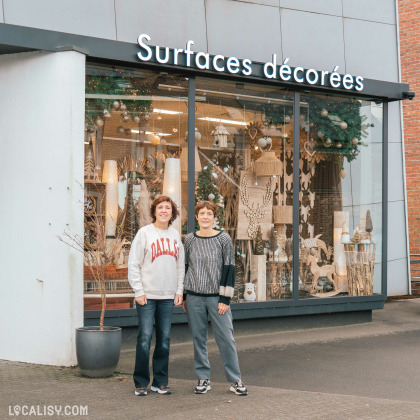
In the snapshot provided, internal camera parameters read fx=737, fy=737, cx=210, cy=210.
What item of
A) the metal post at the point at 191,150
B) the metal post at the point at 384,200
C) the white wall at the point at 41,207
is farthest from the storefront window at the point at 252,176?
the white wall at the point at 41,207

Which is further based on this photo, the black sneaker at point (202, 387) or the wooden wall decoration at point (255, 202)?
the wooden wall decoration at point (255, 202)

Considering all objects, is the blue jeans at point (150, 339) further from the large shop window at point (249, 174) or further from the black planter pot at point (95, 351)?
the large shop window at point (249, 174)

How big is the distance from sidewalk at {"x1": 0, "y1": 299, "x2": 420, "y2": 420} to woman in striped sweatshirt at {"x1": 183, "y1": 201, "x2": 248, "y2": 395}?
275 millimetres

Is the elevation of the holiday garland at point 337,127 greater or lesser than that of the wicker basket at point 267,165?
greater

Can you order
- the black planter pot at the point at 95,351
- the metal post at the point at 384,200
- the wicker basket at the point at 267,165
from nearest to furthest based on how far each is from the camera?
1. the black planter pot at the point at 95,351
2. the wicker basket at the point at 267,165
3. the metal post at the point at 384,200

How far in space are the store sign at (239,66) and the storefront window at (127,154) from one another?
1.13 feet

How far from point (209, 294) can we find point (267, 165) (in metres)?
4.90

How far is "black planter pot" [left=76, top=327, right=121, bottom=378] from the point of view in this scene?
7.97 meters

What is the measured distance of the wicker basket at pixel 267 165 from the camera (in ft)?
38.9

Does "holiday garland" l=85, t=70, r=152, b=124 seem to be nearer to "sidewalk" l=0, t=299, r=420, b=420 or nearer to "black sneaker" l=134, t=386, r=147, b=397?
"sidewalk" l=0, t=299, r=420, b=420

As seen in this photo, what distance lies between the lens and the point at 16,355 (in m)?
8.78

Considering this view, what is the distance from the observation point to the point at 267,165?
469 inches

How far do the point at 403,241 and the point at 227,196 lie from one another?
623cm

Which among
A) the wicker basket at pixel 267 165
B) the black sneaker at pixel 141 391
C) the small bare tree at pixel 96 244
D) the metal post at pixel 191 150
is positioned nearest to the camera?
the black sneaker at pixel 141 391
